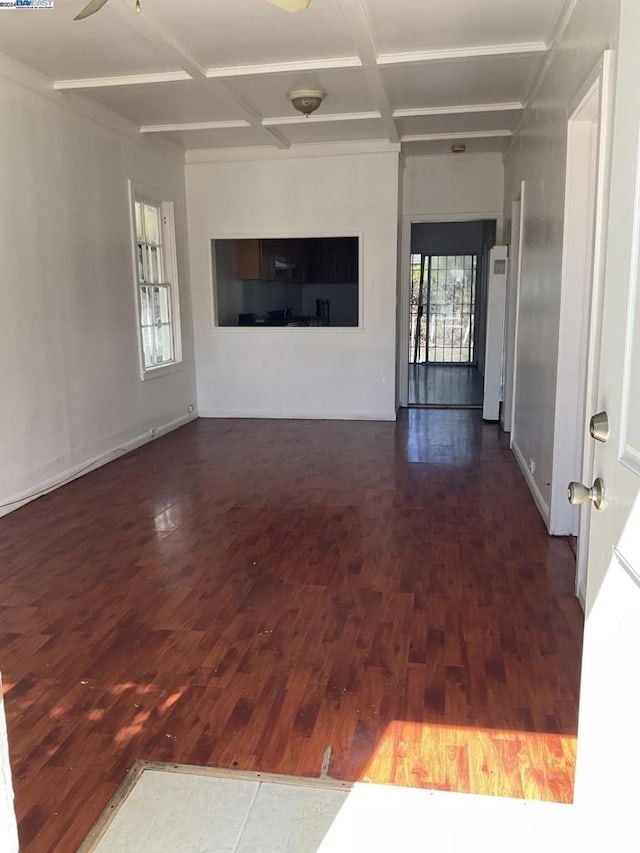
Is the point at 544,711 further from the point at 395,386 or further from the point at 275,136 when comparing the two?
the point at 275,136

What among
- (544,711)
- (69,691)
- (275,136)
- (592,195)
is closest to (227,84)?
(275,136)

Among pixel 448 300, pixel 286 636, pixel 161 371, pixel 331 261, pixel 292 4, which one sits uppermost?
pixel 292 4

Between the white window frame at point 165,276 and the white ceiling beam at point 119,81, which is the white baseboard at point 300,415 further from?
the white ceiling beam at point 119,81

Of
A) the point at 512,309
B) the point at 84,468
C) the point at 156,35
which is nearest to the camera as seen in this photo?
the point at 156,35

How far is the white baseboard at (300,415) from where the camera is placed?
7035 millimetres

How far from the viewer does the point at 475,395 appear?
857 centimetres

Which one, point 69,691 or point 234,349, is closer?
point 69,691

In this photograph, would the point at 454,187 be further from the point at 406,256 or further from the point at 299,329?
the point at 299,329

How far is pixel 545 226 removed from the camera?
4.04 metres

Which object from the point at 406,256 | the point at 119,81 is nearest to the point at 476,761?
the point at 119,81

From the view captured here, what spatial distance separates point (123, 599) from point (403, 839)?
1.75 m

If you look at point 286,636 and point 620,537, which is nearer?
point 620,537

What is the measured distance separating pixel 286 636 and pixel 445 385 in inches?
288

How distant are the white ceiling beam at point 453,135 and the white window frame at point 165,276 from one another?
2446 millimetres
